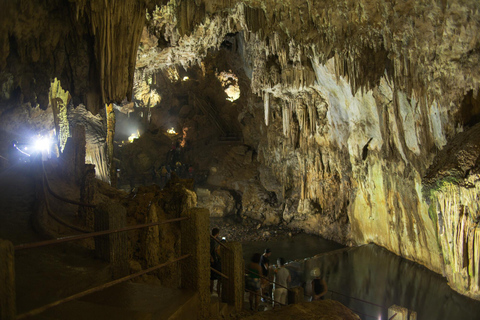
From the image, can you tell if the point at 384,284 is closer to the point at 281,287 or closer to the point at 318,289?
the point at 318,289

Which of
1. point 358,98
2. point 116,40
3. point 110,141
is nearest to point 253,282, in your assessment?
point 116,40

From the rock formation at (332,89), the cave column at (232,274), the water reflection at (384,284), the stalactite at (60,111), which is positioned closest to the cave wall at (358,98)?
the rock formation at (332,89)

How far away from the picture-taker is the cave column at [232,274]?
154 inches

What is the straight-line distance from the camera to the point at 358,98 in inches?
365

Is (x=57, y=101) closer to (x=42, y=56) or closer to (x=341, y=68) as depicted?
(x=42, y=56)

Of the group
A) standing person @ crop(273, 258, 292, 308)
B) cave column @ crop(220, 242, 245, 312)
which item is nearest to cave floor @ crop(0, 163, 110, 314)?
cave column @ crop(220, 242, 245, 312)

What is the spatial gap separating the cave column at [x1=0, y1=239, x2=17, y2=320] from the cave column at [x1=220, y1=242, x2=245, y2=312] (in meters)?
2.29

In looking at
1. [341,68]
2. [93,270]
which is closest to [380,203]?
[341,68]

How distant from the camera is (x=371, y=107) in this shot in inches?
357

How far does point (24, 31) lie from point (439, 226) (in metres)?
8.32

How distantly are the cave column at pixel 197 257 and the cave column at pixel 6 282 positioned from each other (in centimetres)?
154

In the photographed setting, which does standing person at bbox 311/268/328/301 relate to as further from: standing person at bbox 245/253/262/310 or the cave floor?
the cave floor

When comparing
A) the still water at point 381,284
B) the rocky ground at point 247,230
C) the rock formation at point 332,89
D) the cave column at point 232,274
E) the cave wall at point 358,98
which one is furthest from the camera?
the rocky ground at point 247,230

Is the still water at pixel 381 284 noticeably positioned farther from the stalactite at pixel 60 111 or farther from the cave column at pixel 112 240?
the stalactite at pixel 60 111
